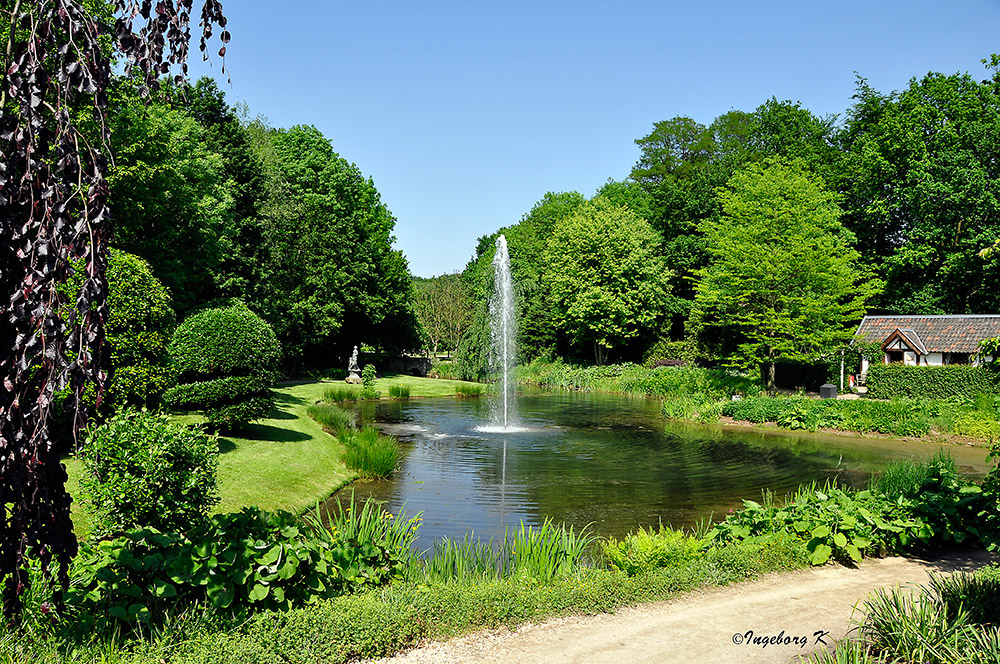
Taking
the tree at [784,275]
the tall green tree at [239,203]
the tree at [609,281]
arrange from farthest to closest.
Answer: the tree at [609,281] → the tall green tree at [239,203] → the tree at [784,275]

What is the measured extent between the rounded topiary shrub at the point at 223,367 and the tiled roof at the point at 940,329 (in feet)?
99.1

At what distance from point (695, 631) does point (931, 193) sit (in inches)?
1653

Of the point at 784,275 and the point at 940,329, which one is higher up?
the point at 784,275

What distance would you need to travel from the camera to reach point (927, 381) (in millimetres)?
28750

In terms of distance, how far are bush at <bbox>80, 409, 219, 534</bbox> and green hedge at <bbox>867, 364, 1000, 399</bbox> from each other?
Answer: 26.2 metres

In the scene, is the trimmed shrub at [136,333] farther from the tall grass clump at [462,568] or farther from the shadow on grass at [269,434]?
the tall grass clump at [462,568]

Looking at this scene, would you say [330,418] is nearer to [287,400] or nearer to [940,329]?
[287,400]

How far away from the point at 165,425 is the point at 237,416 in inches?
288

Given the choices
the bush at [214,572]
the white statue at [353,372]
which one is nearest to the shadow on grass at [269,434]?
the bush at [214,572]

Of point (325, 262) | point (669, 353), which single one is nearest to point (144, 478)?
point (325, 262)

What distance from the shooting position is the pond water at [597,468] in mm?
12670

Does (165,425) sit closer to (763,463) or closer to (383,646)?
(383,646)

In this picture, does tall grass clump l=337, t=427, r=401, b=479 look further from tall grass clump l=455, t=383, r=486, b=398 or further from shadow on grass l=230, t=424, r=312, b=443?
tall grass clump l=455, t=383, r=486, b=398

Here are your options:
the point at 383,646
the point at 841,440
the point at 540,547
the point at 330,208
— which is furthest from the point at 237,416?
the point at 330,208
